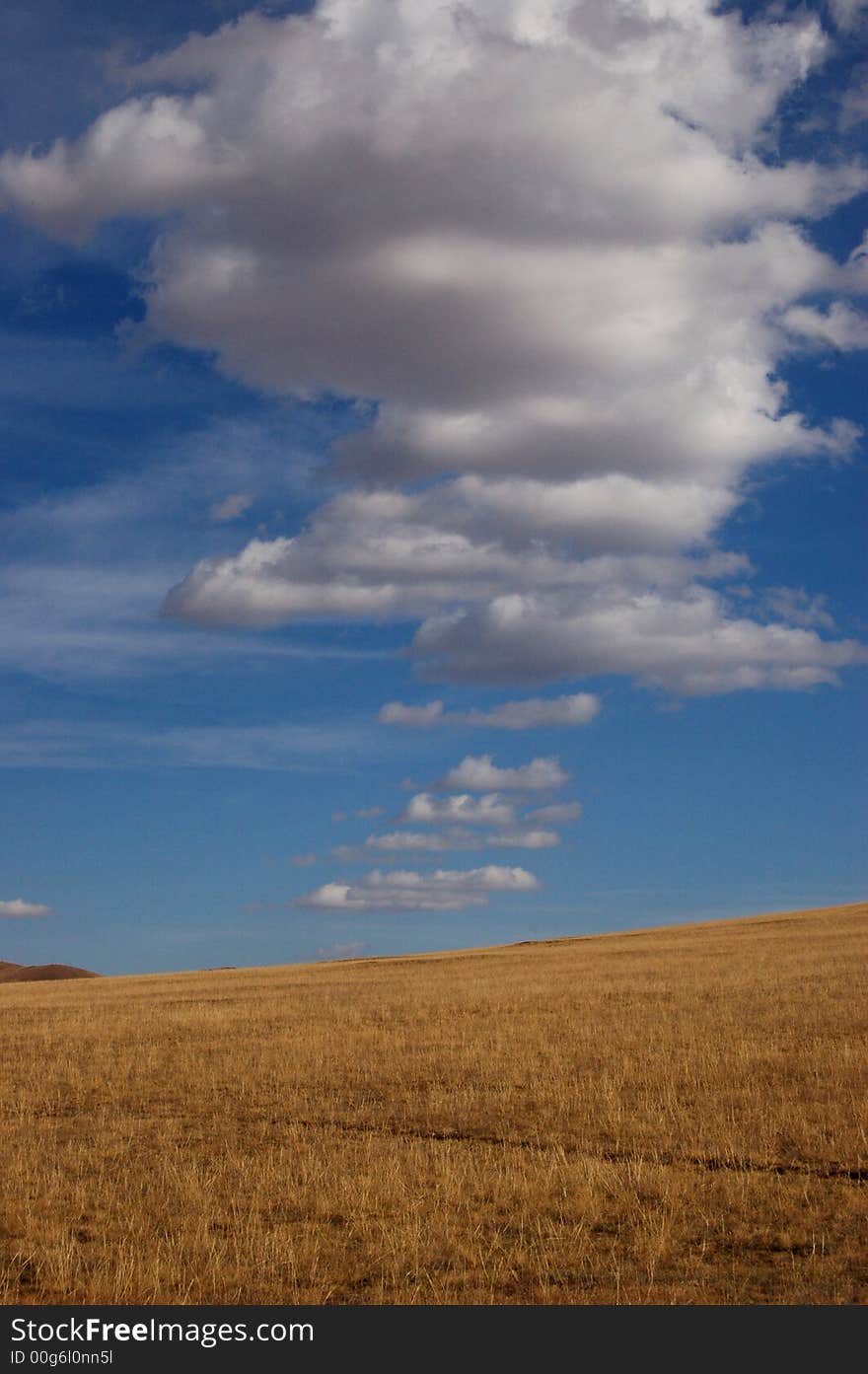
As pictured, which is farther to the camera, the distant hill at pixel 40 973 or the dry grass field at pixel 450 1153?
the distant hill at pixel 40 973

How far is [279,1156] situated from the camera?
1759 cm

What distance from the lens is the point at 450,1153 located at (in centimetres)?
1742

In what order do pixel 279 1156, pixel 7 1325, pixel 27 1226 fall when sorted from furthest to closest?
pixel 279 1156, pixel 27 1226, pixel 7 1325

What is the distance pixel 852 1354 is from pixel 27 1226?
9.16 m

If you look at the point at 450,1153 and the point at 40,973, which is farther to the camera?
the point at 40,973

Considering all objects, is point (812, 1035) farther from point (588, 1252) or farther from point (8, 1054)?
point (8, 1054)

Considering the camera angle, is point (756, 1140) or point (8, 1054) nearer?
point (756, 1140)

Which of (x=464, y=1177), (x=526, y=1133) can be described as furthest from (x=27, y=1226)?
(x=526, y=1133)

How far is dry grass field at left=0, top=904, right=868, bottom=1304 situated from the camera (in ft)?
39.2

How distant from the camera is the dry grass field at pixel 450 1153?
11953 mm

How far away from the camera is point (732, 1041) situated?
27031 mm

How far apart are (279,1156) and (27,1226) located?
14.1 ft

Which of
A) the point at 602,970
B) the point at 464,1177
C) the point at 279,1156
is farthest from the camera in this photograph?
the point at 602,970

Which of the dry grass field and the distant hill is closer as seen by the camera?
the dry grass field
